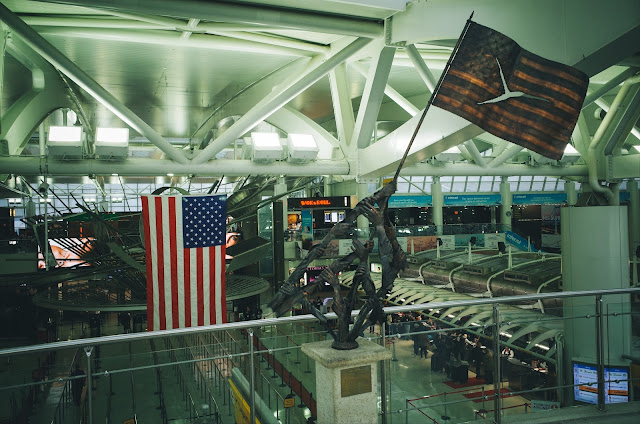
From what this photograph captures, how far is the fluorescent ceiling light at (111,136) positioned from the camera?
396 inches

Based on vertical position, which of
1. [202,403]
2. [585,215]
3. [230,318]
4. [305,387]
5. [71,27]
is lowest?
[230,318]

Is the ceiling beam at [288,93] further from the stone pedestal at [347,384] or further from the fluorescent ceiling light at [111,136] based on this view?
the stone pedestal at [347,384]

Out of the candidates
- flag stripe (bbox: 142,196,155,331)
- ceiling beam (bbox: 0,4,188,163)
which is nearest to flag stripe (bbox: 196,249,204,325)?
flag stripe (bbox: 142,196,155,331)

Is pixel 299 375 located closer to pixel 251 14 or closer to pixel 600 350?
pixel 600 350

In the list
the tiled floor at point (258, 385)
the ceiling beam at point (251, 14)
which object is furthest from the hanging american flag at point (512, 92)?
the ceiling beam at point (251, 14)

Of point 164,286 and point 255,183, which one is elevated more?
point 255,183

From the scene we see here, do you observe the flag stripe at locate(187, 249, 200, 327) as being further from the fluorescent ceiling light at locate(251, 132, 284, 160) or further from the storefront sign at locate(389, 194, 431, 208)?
the storefront sign at locate(389, 194, 431, 208)

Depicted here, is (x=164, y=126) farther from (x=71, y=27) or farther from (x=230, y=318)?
(x=71, y=27)

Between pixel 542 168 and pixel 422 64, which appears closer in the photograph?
pixel 422 64

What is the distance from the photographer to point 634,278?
1344 cm

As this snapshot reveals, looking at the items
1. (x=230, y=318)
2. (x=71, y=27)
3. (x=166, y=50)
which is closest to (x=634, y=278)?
(x=166, y=50)

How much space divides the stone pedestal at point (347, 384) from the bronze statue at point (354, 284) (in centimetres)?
18

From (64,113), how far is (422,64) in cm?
1220

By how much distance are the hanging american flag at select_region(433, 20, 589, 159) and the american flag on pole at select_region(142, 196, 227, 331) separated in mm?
5586
